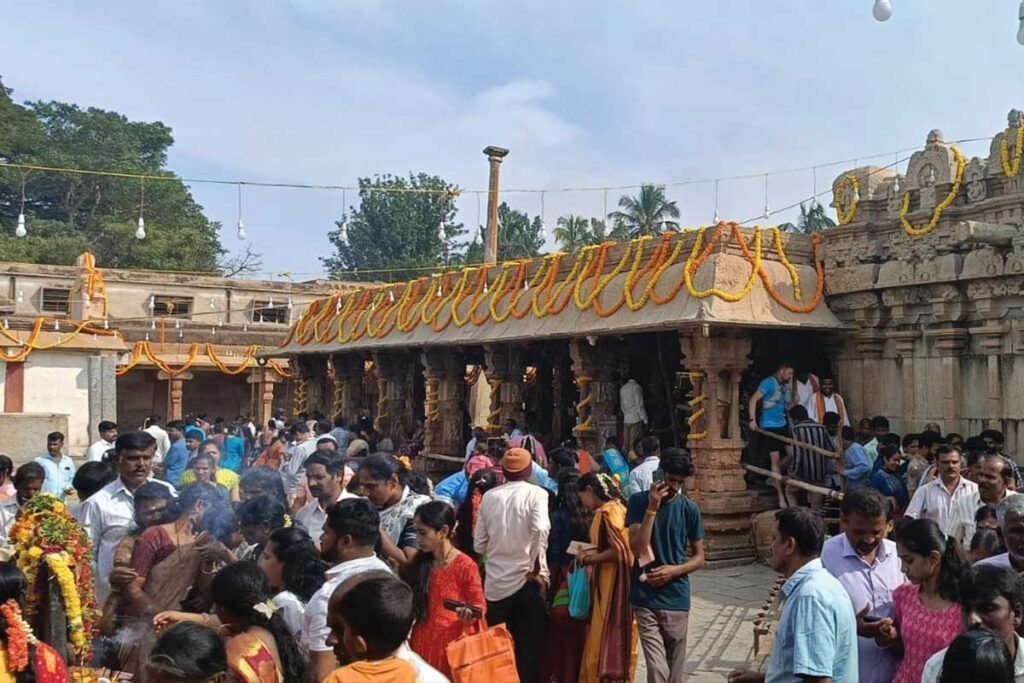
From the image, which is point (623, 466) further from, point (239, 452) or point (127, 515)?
point (127, 515)

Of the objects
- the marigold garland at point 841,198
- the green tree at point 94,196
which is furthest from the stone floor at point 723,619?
the green tree at point 94,196

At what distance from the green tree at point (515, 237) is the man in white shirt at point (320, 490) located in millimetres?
36224

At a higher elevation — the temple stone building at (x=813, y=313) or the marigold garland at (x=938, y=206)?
the marigold garland at (x=938, y=206)

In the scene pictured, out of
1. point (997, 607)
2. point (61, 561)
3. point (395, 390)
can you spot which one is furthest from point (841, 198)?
point (395, 390)

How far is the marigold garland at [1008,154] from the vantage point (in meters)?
8.09

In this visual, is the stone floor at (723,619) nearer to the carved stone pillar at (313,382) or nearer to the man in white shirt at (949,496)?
the man in white shirt at (949,496)

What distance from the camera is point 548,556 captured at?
5246 mm

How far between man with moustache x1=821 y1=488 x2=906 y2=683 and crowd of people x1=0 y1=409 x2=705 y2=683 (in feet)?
3.58

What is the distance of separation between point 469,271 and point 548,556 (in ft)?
29.3

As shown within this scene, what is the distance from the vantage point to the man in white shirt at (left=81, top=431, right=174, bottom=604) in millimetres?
4562

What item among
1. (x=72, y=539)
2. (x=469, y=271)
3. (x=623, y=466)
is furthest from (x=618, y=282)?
(x=72, y=539)

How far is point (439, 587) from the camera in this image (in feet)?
13.4

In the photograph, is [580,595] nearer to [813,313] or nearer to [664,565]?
[664,565]

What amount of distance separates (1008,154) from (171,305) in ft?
84.6
